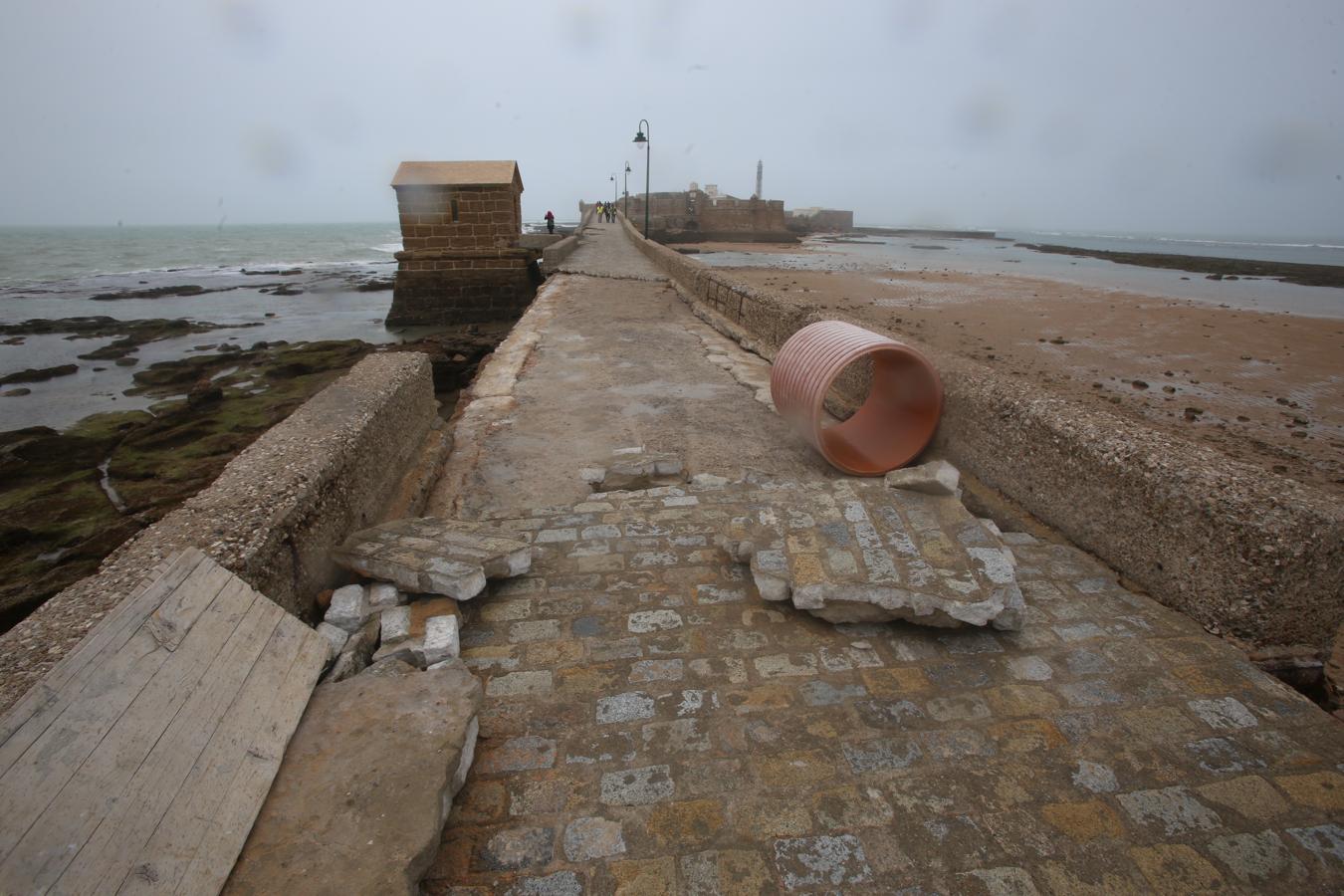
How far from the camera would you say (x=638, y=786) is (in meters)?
2.12

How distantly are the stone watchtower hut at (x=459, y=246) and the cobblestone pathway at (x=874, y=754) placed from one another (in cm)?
1732

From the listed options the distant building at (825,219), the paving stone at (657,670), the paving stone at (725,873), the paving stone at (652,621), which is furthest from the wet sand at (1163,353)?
the distant building at (825,219)

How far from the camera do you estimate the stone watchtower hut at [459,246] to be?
17.9m

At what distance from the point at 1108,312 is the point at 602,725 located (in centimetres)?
1866

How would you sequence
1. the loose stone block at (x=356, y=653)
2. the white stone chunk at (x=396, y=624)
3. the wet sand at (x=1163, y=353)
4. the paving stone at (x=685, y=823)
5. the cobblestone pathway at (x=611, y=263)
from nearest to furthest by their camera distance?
the paving stone at (x=685, y=823), the loose stone block at (x=356, y=653), the white stone chunk at (x=396, y=624), the wet sand at (x=1163, y=353), the cobblestone pathway at (x=611, y=263)

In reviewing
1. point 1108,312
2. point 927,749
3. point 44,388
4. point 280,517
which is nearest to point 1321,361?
point 1108,312

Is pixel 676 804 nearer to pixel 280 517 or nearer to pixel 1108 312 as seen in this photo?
pixel 280 517

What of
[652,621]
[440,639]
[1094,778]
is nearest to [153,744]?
[440,639]

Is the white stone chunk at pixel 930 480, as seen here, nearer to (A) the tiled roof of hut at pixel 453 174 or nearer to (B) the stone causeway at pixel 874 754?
(B) the stone causeway at pixel 874 754

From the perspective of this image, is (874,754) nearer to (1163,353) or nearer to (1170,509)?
(1170,509)

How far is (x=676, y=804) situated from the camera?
2045 millimetres

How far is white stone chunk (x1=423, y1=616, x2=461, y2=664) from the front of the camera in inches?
103

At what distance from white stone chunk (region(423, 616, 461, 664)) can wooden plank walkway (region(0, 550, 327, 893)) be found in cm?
43

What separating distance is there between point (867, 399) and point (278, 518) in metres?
4.42
